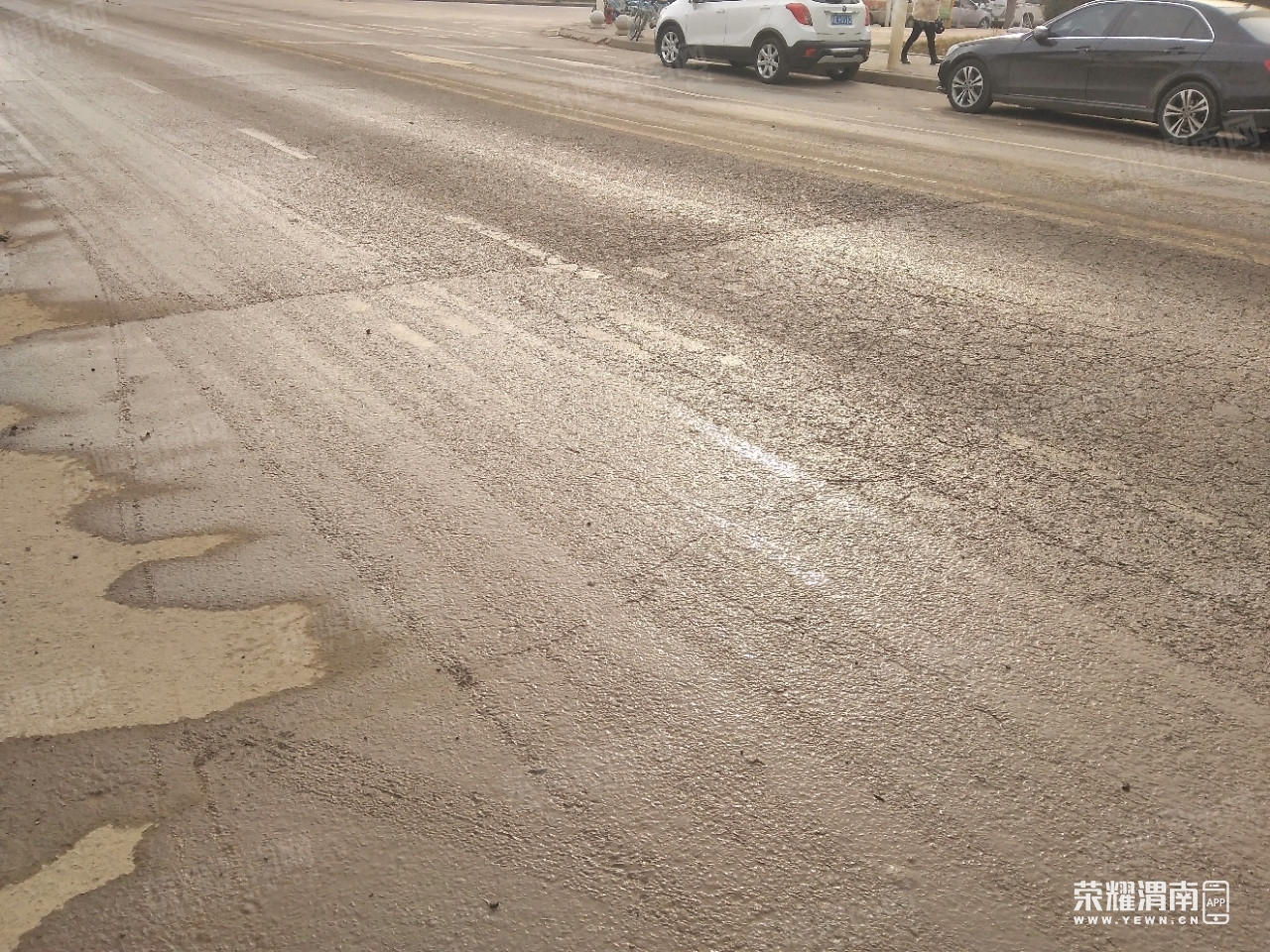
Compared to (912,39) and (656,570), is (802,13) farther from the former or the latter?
(656,570)

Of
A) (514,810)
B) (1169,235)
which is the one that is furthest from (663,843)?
(1169,235)

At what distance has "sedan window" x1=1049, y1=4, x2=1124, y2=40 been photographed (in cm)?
1410

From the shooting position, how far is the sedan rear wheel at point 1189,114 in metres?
12.9

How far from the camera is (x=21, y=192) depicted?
32.6ft

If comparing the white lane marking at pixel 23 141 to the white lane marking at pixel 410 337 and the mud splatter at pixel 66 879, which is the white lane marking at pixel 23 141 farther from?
the mud splatter at pixel 66 879

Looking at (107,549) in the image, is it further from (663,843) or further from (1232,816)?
(1232,816)

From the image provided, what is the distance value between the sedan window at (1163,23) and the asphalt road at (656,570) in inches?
220

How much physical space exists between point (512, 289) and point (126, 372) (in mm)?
2321

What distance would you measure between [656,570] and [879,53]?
22195 millimetres

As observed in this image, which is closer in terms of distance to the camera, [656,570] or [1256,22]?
[656,570]

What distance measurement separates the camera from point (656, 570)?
378cm

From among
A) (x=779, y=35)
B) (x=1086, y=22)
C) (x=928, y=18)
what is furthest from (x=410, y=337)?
(x=928, y=18)

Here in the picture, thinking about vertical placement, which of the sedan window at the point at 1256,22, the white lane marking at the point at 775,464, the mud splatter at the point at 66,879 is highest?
the sedan window at the point at 1256,22

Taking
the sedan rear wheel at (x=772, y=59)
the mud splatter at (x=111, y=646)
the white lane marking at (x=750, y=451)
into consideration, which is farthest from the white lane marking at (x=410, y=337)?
the sedan rear wheel at (x=772, y=59)
